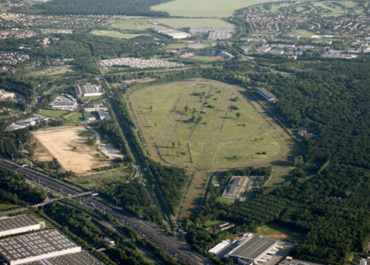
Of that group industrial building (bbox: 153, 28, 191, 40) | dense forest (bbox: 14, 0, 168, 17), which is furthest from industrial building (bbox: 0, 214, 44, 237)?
dense forest (bbox: 14, 0, 168, 17)

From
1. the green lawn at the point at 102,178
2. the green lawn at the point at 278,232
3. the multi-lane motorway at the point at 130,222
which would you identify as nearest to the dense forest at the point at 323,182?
the green lawn at the point at 278,232

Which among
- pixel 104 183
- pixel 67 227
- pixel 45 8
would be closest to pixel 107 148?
pixel 104 183

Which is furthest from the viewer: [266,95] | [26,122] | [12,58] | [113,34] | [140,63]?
[113,34]

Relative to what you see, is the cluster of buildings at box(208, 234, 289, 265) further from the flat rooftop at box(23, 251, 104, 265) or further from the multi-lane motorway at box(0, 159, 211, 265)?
the flat rooftop at box(23, 251, 104, 265)

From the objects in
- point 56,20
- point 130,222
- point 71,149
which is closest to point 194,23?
point 56,20

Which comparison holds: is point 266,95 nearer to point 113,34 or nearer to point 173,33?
point 173,33

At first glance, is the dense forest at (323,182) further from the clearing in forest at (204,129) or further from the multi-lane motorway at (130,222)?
the clearing in forest at (204,129)
